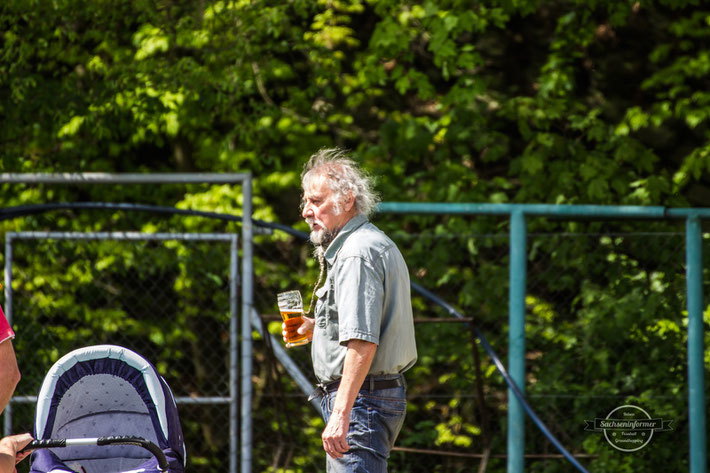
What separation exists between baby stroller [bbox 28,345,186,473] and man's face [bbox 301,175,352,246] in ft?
3.35

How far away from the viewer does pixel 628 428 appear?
457 cm

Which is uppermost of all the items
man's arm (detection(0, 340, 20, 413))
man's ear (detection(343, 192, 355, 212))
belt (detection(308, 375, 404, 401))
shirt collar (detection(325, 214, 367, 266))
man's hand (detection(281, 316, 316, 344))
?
man's ear (detection(343, 192, 355, 212))

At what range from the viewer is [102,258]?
6719 millimetres

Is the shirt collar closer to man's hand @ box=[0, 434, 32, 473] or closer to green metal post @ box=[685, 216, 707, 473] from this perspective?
man's hand @ box=[0, 434, 32, 473]

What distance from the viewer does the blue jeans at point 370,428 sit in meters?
3.08

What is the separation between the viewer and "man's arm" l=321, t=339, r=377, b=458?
2.98 metres

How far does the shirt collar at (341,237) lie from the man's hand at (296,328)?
0.38 meters

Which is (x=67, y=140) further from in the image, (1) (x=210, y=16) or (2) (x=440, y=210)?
(2) (x=440, y=210)

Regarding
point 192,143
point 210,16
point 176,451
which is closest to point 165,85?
point 210,16

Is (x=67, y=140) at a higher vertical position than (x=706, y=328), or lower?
higher

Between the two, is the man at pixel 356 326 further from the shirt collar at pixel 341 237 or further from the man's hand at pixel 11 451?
the man's hand at pixel 11 451

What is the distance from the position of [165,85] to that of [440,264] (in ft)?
7.60

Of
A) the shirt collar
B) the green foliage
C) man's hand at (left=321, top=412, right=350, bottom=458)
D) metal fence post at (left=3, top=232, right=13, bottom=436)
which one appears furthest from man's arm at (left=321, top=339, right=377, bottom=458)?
metal fence post at (left=3, top=232, right=13, bottom=436)

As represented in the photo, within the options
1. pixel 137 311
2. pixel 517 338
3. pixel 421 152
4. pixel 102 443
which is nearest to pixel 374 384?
pixel 102 443
